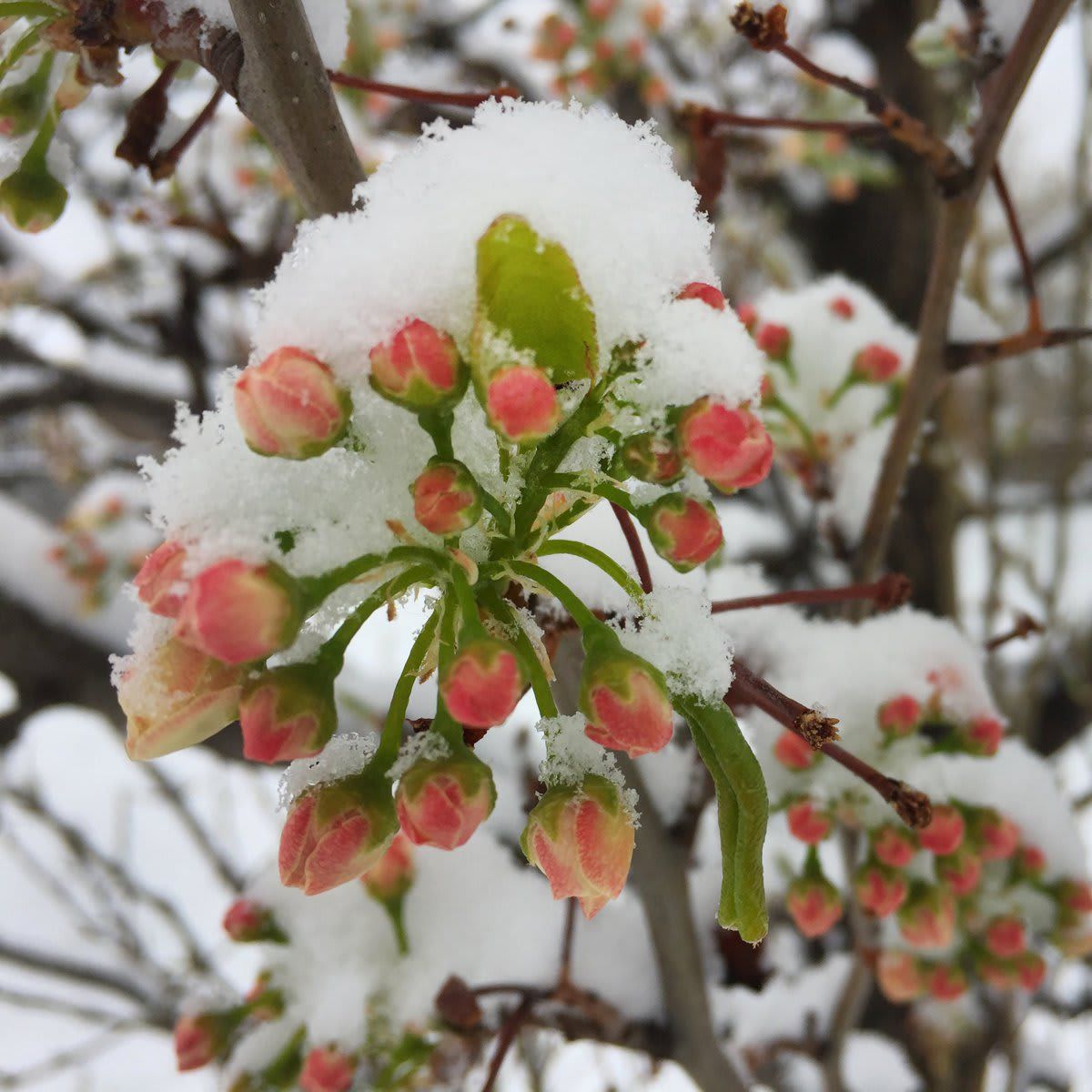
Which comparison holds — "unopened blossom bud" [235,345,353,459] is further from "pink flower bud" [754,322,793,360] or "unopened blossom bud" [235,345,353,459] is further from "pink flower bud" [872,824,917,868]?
"pink flower bud" [754,322,793,360]

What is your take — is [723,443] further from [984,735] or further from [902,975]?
[902,975]

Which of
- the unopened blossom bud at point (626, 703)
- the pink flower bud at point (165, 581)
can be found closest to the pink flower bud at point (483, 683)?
the unopened blossom bud at point (626, 703)

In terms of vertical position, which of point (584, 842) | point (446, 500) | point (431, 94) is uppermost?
point (431, 94)

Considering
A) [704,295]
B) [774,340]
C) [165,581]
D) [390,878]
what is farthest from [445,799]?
[774,340]

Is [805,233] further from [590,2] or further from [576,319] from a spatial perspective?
[576,319]

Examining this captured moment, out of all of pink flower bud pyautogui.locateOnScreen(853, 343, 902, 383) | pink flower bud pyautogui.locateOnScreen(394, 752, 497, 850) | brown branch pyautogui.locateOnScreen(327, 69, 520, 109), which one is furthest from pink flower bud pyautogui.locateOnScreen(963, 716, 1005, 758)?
brown branch pyautogui.locateOnScreen(327, 69, 520, 109)

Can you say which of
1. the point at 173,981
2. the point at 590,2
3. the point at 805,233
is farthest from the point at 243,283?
the point at 805,233

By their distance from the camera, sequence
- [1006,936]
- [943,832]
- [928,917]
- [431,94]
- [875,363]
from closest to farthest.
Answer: [431,94] → [943,832] → [928,917] → [1006,936] → [875,363]
